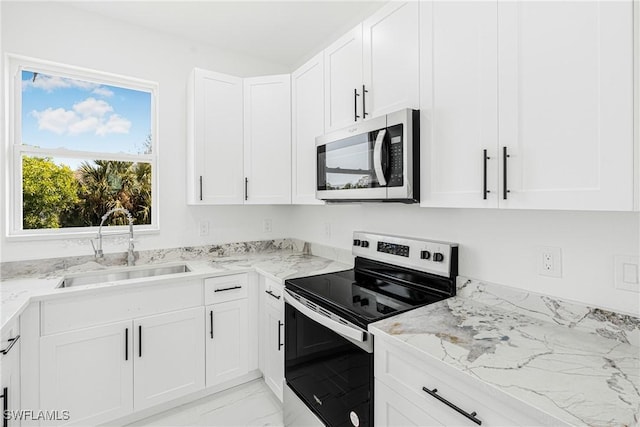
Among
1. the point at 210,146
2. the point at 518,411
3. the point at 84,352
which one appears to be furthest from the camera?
the point at 210,146

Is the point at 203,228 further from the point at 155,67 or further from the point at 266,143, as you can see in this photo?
the point at 155,67

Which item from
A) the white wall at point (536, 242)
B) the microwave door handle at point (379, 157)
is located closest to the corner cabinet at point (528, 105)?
the microwave door handle at point (379, 157)

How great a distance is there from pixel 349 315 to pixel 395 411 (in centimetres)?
38

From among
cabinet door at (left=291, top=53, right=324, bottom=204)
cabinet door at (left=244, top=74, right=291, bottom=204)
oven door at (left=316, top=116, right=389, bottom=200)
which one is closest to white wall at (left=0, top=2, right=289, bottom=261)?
cabinet door at (left=244, top=74, right=291, bottom=204)

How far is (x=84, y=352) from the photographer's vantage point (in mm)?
1782

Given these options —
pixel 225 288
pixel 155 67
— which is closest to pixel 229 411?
pixel 225 288

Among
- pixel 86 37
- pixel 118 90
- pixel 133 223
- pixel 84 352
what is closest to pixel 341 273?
pixel 84 352

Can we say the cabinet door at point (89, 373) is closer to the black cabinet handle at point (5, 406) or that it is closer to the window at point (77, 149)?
the black cabinet handle at point (5, 406)

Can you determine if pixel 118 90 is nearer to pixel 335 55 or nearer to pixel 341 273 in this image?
pixel 335 55

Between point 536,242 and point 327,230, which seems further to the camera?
point 327,230

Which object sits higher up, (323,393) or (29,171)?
(29,171)

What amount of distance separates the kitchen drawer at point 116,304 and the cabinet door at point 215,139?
69cm

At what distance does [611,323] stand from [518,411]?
0.60 meters

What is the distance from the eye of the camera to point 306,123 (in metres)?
2.30
